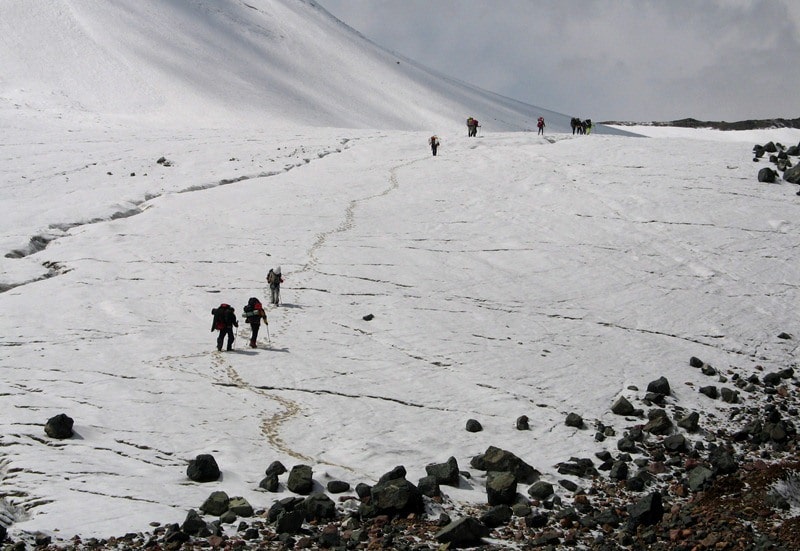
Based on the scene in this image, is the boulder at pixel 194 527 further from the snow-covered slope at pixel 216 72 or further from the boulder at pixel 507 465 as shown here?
the snow-covered slope at pixel 216 72

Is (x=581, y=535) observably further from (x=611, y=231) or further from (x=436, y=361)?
(x=611, y=231)

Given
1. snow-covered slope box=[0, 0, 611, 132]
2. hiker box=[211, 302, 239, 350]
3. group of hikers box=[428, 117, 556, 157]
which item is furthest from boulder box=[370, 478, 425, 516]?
snow-covered slope box=[0, 0, 611, 132]

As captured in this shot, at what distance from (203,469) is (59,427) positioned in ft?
10.0

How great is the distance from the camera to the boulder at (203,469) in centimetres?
1224

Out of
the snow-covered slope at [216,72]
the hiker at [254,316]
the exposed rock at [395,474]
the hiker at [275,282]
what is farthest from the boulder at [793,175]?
the snow-covered slope at [216,72]

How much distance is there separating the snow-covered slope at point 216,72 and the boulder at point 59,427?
201ft

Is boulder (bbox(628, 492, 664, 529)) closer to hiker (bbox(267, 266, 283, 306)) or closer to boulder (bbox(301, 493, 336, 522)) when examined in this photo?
boulder (bbox(301, 493, 336, 522))

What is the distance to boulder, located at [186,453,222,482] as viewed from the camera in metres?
12.2

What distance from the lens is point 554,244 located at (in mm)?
29109

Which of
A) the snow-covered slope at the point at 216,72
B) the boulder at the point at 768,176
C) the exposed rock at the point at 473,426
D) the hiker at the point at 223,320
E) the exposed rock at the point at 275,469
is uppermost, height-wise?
the snow-covered slope at the point at 216,72

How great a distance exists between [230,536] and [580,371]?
10.8m

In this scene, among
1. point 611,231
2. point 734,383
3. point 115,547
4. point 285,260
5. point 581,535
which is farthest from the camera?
point 611,231

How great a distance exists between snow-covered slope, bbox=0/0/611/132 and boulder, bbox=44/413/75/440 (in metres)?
61.3

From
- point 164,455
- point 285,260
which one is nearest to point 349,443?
point 164,455
